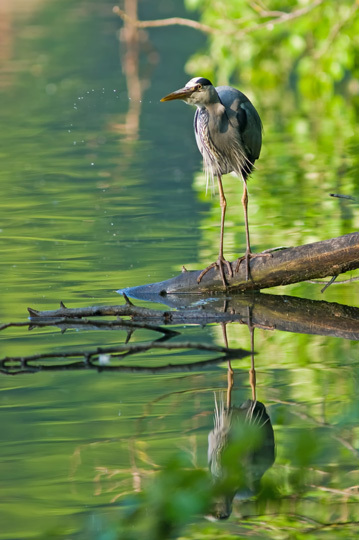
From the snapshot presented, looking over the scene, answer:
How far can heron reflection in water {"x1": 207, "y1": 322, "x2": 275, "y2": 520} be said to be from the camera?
1.70 m

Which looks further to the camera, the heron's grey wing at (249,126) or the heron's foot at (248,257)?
the heron's grey wing at (249,126)

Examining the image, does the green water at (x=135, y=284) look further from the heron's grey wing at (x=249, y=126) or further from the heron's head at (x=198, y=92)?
the heron's head at (x=198, y=92)

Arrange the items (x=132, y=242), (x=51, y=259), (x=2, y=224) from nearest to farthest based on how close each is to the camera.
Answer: (x=51, y=259) → (x=132, y=242) → (x=2, y=224)

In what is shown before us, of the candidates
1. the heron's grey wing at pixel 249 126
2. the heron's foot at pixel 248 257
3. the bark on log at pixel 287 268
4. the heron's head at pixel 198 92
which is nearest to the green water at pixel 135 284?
the bark on log at pixel 287 268

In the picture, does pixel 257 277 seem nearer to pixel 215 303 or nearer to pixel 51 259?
pixel 215 303

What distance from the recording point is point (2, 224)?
8.07m

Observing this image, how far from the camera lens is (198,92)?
17.7 feet

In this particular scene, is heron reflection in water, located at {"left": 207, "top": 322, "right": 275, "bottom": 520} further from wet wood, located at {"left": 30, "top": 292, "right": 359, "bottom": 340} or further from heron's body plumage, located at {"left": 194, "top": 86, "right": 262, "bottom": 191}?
heron's body plumage, located at {"left": 194, "top": 86, "right": 262, "bottom": 191}

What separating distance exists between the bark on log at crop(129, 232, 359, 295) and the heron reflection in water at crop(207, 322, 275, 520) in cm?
111

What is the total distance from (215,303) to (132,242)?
5.86 ft

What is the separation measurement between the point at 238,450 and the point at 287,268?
13.1ft

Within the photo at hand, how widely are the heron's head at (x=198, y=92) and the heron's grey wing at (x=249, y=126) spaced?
37 cm

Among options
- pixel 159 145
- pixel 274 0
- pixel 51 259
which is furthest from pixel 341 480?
pixel 274 0

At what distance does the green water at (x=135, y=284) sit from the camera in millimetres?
3465
